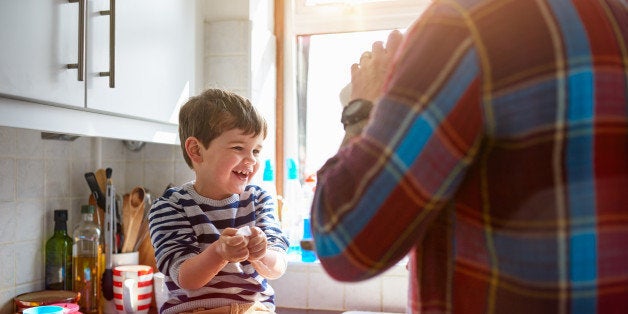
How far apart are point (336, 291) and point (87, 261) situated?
72 cm

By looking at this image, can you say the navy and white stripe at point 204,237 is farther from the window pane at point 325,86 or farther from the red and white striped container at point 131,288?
the window pane at point 325,86

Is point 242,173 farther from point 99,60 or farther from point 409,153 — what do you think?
point 409,153

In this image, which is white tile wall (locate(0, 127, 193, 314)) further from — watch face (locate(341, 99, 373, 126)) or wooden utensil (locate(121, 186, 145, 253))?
watch face (locate(341, 99, 373, 126))

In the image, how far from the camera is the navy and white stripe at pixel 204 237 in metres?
1.18

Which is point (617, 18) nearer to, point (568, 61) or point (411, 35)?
point (568, 61)

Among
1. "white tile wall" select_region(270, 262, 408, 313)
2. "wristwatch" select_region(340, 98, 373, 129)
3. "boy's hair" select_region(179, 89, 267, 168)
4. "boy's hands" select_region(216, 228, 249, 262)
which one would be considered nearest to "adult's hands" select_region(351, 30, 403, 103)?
"wristwatch" select_region(340, 98, 373, 129)

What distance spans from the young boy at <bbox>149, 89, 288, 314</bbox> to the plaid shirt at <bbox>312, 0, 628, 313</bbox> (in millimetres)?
603

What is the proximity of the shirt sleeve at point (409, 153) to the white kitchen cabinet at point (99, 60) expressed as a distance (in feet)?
2.41

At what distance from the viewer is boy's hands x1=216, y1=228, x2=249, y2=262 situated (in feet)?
3.39

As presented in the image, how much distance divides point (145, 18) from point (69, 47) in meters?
0.32

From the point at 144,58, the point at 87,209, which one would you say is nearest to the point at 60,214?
the point at 87,209

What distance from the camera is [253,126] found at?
1.26 meters

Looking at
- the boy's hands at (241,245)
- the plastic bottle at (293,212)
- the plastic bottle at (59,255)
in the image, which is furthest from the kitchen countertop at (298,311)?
the boy's hands at (241,245)

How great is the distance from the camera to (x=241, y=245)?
1039 millimetres
